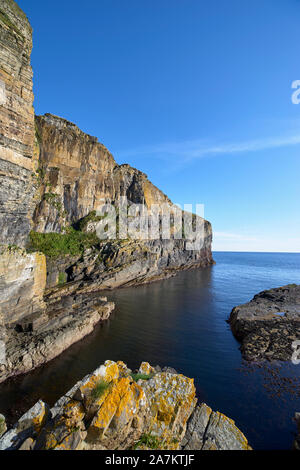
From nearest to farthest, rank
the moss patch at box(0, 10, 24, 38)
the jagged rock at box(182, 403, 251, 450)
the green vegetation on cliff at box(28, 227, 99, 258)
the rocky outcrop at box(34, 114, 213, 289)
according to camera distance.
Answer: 1. the jagged rock at box(182, 403, 251, 450)
2. the moss patch at box(0, 10, 24, 38)
3. the green vegetation on cliff at box(28, 227, 99, 258)
4. the rocky outcrop at box(34, 114, 213, 289)

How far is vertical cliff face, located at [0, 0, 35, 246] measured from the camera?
51.0 ft

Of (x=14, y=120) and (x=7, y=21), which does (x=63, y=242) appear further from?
(x=7, y=21)

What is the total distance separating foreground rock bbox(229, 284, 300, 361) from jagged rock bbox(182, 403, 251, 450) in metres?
10.1

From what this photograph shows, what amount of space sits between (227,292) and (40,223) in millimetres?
40174

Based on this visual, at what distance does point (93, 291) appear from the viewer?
35562mm

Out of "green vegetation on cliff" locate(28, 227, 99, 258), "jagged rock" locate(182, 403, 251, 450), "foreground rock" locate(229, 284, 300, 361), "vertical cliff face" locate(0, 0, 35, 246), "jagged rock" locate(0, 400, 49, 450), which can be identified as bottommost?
"foreground rock" locate(229, 284, 300, 361)

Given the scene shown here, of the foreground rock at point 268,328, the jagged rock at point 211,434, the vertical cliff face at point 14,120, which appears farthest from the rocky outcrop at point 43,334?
the foreground rock at point 268,328

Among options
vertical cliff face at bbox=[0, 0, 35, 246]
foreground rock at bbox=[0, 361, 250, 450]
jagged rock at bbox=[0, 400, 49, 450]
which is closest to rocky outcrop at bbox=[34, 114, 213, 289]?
vertical cliff face at bbox=[0, 0, 35, 246]

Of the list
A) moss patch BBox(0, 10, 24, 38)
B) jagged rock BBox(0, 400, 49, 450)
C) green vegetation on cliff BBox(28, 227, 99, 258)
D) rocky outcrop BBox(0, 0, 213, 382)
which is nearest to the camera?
jagged rock BBox(0, 400, 49, 450)

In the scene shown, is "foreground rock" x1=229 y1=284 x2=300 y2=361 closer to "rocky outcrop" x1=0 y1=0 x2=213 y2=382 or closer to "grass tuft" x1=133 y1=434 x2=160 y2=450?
"grass tuft" x1=133 y1=434 x2=160 y2=450

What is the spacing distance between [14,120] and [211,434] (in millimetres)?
23684

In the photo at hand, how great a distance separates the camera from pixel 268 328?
20.3 m

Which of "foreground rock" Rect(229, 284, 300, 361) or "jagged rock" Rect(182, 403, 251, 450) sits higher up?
"jagged rock" Rect(182, 403, 251, 450)

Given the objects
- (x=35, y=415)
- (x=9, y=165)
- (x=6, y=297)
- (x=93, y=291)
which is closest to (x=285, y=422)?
(x=35, y=415)
